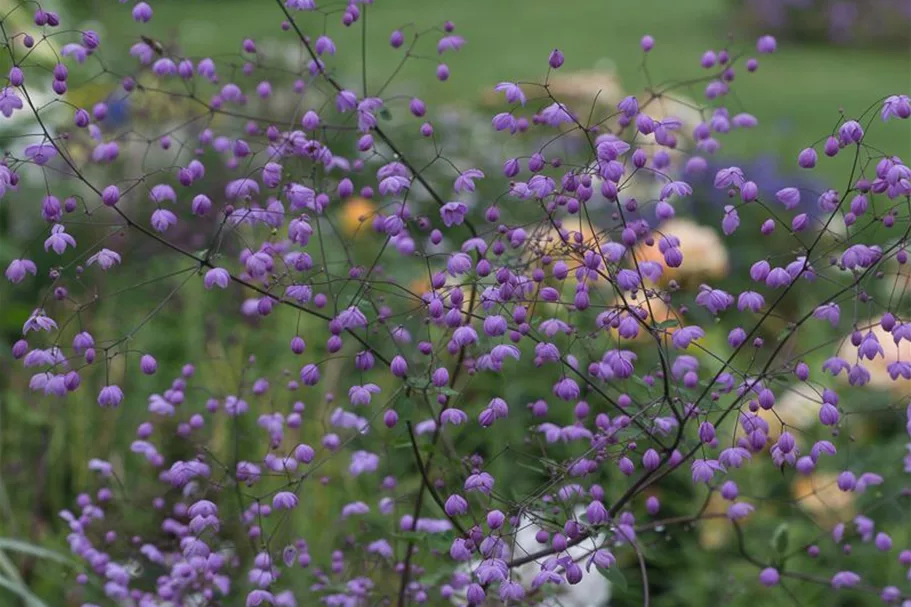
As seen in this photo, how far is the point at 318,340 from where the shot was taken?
11.2 ft

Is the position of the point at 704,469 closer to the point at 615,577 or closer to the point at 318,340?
the point at 615,577

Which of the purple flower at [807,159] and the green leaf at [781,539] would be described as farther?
the green leaf at [781,539]

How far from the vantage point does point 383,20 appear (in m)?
12.9

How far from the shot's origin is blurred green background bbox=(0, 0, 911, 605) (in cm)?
265

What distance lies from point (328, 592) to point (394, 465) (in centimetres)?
139

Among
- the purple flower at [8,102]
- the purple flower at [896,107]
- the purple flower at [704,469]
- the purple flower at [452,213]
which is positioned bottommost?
the purple flower at [704,469]

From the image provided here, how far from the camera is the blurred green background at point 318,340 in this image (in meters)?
2.65

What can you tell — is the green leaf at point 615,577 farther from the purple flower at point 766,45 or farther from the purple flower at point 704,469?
the purple flower at point 766,45

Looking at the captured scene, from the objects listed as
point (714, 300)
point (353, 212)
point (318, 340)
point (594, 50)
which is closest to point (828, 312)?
point (714, 300)

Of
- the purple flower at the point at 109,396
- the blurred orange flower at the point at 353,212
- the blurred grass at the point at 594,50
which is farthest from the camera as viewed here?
the blurred grass at the point at 594,50

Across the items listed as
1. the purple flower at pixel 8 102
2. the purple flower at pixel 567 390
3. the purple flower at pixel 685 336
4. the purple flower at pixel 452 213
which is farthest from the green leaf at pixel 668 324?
the purple flower at pixel 8 102

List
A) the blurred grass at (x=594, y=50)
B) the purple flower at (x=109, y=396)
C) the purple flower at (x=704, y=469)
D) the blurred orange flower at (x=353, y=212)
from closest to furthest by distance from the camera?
1. the purple flower at (x=704, y=469)
2. the purple flower at (x=109, y=396)
3. the blurred orange flower at (x=353, y=212)
4. the blurred grass at (x=594, y=50)

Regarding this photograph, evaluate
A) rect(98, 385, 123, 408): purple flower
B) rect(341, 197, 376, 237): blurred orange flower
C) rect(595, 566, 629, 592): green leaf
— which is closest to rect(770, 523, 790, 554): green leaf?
rect(595, 566, 629, 592): green leaf

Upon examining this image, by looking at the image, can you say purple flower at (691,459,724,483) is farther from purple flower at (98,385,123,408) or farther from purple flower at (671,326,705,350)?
purple flower at (98,385,123,408)
